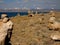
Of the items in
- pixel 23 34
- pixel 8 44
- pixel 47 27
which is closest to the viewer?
pixel 8 44

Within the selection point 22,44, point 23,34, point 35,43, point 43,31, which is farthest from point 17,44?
point 43,31

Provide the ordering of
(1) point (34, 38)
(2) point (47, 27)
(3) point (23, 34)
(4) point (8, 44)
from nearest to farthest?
1. (4) point (8, 44)
2. (1) point (34, 38)
3. (3) point (23, 34)
4. (2) point (47, 27)

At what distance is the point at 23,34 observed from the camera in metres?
13.2

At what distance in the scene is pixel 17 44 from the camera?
11.4 meters

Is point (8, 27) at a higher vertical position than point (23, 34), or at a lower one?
higher

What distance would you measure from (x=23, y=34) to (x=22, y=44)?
1939mm

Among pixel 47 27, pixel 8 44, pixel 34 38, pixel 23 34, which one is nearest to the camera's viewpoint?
pixel 8 44

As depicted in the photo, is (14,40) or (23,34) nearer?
(14,40)

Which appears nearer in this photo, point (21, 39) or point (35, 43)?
point (35, 43)

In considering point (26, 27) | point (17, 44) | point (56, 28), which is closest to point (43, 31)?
point (56, 28)

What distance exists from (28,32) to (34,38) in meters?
1.44

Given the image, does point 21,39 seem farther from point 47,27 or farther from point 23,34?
point 47,27

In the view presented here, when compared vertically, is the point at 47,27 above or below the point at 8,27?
below

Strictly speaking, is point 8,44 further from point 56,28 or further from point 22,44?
point 56,28
